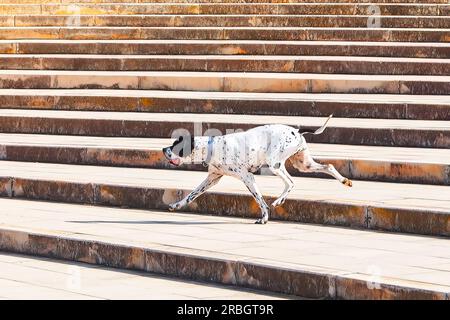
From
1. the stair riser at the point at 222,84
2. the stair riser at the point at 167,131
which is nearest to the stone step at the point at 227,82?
the stair riser at the point at 222,84

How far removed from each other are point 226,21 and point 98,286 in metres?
11.5

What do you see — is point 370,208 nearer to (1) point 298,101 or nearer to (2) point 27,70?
(1) point 298,101

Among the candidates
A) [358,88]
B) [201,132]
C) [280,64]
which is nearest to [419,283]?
[201,132]

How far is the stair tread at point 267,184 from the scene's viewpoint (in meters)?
9.92

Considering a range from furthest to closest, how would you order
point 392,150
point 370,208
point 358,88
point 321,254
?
point 358,88, point 392,150, point 370,208, point 321,254

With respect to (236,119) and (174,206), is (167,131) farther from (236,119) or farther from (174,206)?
(174,206)

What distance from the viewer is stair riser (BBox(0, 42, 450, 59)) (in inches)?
656

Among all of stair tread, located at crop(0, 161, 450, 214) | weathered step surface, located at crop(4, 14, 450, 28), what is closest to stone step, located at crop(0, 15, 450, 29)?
weathered step surface, located at crop(4, 14, 450, 28)

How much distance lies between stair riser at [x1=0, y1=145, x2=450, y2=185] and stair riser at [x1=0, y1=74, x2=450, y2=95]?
3.25 meters

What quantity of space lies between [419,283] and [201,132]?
6.51 meters

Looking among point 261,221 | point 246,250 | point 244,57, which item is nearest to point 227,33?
point 244,57

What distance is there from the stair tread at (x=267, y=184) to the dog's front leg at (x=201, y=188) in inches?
22.1

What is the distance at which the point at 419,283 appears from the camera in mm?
7305

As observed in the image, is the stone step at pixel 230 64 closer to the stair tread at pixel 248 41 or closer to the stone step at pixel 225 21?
the stair tread at pixel 248 41
